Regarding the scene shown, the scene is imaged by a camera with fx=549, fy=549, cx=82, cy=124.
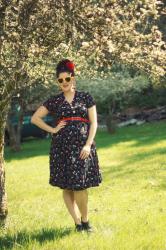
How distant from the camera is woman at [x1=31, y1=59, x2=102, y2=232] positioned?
314 inches

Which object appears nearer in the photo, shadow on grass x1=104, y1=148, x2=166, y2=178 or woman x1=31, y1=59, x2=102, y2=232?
woman x1=31, y1=59, x2=102, y2=232

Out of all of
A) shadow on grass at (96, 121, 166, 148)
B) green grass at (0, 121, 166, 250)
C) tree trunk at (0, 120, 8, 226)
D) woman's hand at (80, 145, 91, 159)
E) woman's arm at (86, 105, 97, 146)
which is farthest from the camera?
shadow on grass at (96, 121, 166, 148)

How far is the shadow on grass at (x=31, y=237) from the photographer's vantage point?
7820 millimetres

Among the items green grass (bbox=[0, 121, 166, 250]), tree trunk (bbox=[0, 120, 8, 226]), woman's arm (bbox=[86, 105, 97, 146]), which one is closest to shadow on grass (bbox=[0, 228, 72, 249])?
green grass (bbox=[0, 121, 166, 250])

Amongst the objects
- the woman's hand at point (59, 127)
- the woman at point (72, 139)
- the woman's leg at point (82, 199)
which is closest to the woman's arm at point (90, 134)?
the woman at point (72, 139)

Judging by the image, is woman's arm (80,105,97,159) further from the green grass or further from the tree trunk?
Result: the tree trunk

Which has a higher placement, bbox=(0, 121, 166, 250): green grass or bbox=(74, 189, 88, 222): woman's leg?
bbox=(74, 189, 88, 222): woman's leg

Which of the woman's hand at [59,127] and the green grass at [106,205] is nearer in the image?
the green grass at [106,205]

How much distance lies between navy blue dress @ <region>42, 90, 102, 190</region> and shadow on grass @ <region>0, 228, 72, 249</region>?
30.7 inches

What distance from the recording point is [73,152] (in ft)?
26.2

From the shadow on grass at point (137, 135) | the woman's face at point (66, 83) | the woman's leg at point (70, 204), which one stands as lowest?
the shadow on grass at point (137, 135)

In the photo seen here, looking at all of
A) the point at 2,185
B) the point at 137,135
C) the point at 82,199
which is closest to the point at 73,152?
the point at 82,199

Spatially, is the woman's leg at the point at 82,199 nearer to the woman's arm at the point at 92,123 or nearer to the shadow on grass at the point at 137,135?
the woman's arm at the point at 92,123

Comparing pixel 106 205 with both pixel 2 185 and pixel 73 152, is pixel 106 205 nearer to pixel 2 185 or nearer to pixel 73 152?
pixel 2 185
